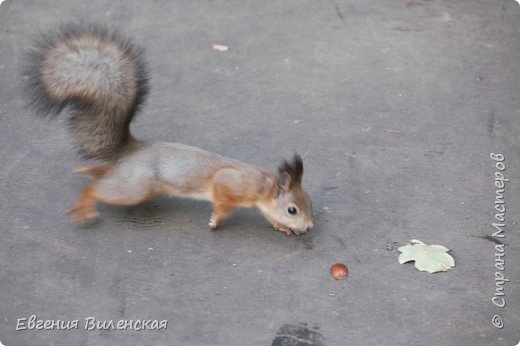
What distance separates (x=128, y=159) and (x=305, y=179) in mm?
1000

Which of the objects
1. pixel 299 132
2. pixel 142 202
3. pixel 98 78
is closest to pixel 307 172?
pixel 299 132

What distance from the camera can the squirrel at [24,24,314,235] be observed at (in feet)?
12.8

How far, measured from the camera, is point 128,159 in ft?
13.1

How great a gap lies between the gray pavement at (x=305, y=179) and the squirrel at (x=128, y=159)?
171mm

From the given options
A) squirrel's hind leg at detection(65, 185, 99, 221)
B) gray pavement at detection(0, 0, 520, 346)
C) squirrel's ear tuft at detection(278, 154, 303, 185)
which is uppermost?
squirrel's ear tuft at detection(278, 154, 303, 185)

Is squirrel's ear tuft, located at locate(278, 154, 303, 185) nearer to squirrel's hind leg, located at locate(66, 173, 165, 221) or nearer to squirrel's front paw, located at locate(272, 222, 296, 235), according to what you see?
squirrel's front paw, located at locate(272, 222, 296, 235)

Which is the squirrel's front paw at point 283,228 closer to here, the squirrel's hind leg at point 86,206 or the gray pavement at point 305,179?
the gray pavement at point 305,179

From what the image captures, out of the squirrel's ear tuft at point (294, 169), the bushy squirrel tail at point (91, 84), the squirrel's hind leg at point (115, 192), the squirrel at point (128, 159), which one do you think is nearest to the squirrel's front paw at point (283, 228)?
the squirrel at point (128, 159)

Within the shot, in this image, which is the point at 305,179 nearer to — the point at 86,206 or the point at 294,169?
the point at 294,169

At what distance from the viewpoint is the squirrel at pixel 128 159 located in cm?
390

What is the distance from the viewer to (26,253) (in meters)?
3.86

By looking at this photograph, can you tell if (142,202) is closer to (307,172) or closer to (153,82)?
(307,172)

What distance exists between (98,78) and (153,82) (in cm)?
144

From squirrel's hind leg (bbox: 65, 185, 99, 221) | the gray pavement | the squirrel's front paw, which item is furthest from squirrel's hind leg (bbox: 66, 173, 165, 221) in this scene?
the squirrel's front paw
